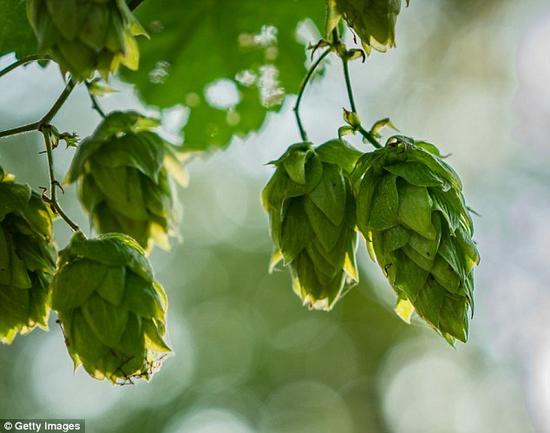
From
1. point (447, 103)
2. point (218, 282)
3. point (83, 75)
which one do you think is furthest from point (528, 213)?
point (83, 75)

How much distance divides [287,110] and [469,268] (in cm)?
120

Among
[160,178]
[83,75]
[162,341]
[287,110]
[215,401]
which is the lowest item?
[162,341]

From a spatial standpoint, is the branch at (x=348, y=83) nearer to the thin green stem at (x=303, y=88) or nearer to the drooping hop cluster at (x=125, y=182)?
the thin green stem at (x=303, y=88)

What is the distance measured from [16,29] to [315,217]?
82 centimetres

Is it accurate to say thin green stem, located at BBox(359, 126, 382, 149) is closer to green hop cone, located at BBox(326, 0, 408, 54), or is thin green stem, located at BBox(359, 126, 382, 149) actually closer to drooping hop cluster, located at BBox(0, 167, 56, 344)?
green hop cone, located at BBox(326, 0, 408, 54)

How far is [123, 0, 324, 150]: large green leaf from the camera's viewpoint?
2.47 m

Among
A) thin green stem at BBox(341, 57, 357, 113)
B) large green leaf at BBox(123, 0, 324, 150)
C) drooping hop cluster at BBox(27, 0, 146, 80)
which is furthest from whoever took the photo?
large green leaf at BBox(123, 0, 324, 150)

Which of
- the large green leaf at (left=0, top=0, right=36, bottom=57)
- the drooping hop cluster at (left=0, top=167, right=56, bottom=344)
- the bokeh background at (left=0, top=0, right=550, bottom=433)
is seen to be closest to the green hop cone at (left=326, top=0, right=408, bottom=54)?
the drooping hop cluster at (left=0, top=167, right=56, bottom=344)

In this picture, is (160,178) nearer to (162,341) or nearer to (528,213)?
(162,341)

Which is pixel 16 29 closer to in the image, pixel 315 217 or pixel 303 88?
pixel 303 88

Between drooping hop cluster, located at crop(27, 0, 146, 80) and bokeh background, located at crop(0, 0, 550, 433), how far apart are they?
461cm

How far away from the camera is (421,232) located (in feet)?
5.04

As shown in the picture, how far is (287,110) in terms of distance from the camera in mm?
2666

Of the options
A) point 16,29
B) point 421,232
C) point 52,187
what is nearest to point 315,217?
point 421,232
